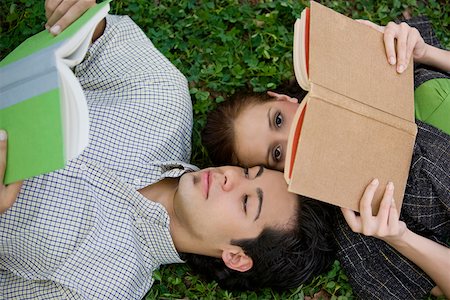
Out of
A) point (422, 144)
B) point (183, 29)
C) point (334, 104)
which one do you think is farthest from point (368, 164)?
point (183, 29)

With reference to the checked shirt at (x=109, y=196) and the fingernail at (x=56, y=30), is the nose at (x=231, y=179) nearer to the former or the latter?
the checked shirt at (x=109, y=196)

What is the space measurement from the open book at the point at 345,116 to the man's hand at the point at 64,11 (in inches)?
27.8

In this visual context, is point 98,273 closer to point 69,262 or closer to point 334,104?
point 69,262

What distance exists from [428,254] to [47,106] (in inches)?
60.1

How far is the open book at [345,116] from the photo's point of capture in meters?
1.78

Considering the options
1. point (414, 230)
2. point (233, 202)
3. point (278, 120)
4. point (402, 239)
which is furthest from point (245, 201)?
point (414, 230)

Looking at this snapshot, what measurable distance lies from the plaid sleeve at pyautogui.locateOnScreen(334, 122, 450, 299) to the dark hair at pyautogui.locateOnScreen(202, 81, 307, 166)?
525 mm

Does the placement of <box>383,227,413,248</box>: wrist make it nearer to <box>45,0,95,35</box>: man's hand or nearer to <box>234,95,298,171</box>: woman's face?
<box>234,95,298,171</box>: woman's face

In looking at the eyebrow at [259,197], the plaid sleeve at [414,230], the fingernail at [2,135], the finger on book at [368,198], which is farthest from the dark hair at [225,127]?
the fingernail at [2,135]

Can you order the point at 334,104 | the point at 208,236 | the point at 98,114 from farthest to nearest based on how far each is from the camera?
the point at 98,114
the point at 208,236
the point at 334,104

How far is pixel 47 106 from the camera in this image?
1.50m

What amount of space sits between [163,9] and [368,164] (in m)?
1.42

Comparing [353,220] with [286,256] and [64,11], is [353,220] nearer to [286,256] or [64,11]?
[286,256]

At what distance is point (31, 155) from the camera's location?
1.52 metres
